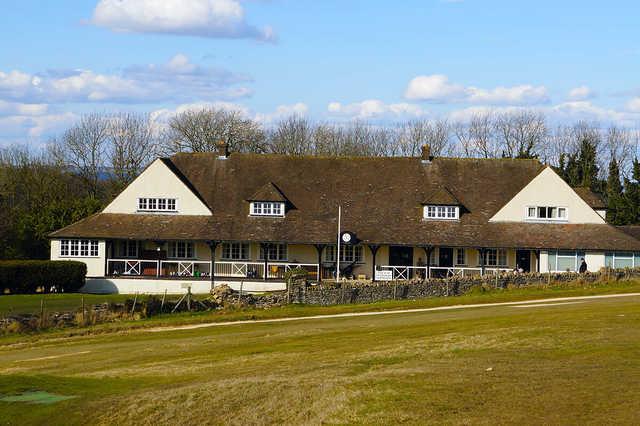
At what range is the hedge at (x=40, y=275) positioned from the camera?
51.8m

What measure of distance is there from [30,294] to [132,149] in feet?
143

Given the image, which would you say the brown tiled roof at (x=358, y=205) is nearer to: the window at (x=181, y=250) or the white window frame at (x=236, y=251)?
the window at (x=181, y=250)

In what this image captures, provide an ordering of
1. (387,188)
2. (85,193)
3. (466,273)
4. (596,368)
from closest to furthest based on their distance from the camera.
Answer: (596,368), (466,273), (387,188), (85,193)

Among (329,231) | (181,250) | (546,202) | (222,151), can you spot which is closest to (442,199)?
(546,202)

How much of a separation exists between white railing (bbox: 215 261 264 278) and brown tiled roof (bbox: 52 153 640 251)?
192 centimetres

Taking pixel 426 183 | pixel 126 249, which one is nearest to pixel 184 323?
pixel 126 249

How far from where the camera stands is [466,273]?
56.6 metres

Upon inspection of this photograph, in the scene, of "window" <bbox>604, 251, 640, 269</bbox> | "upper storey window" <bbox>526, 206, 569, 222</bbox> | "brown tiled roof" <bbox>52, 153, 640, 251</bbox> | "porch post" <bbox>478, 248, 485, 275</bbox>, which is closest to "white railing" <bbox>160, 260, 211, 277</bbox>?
"brown tiled roof" <bbox>52, 153, 640, 251</bbox>

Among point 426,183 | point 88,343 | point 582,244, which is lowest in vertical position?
point 88,343

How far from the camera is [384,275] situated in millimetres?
55562

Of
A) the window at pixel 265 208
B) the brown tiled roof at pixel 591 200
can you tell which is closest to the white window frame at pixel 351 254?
the window at pixel 265 208

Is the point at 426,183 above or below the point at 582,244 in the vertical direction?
above

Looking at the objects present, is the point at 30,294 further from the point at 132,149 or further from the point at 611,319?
the point at 132,149

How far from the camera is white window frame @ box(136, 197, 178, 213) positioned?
58884 millimetres
